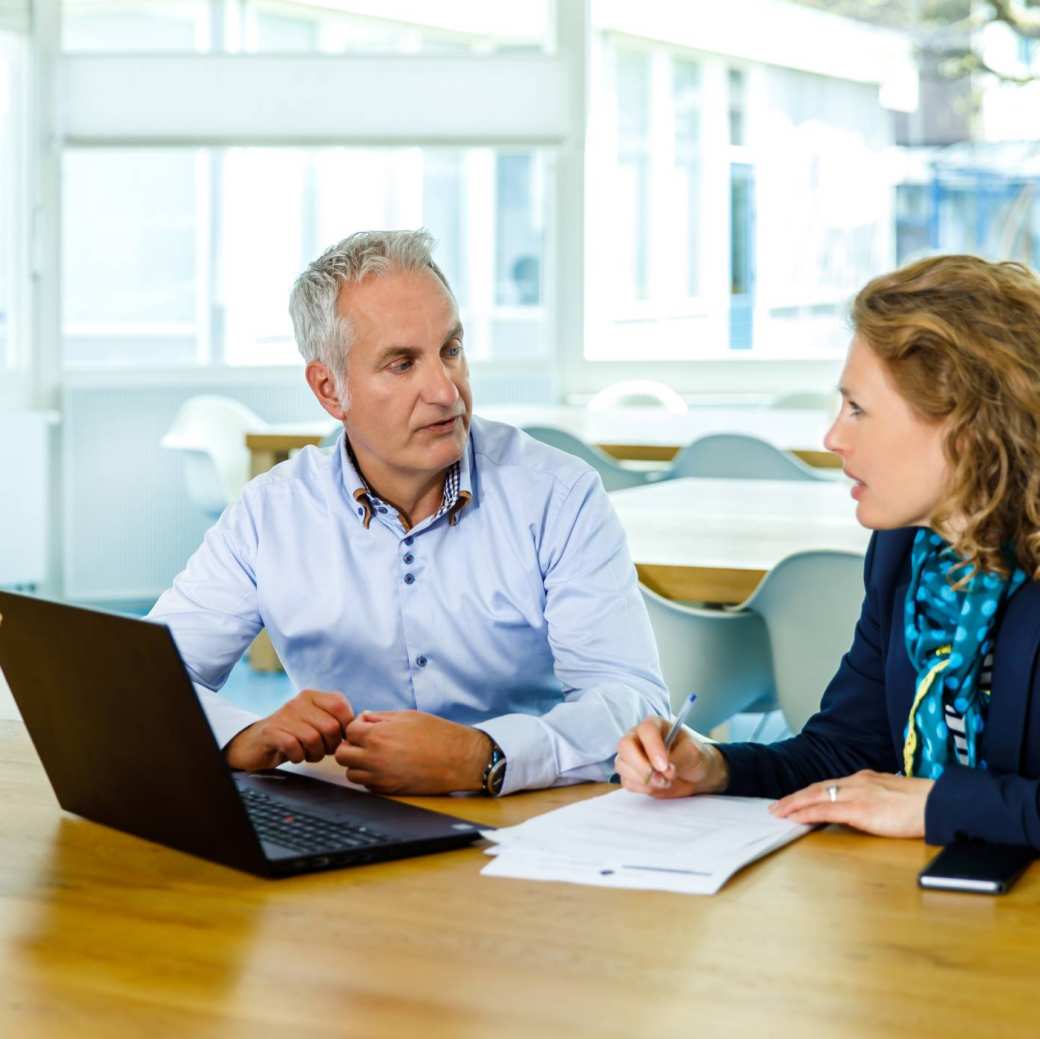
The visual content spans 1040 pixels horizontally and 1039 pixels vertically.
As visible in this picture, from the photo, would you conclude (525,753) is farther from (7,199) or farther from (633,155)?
(633,155)

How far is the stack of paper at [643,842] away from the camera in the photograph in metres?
1.35

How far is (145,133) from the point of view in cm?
661

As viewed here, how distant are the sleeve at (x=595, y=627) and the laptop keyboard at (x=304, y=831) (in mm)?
366

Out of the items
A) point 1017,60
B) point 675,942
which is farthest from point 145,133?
point 675,942

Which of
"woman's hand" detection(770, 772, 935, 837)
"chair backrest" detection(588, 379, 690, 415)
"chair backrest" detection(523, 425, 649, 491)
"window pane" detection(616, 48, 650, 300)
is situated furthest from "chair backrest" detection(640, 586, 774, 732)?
"window pane" detection(616, 48, 650, 300)

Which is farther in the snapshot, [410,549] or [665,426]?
[665,426]

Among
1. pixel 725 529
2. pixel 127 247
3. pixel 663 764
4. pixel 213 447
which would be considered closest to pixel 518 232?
pixel 127 247

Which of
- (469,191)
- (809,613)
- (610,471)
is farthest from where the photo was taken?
(469,191)

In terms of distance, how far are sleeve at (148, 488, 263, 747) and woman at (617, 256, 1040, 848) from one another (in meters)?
0.72

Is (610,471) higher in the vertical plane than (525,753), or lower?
higher

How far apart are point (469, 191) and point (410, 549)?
16.8 feet

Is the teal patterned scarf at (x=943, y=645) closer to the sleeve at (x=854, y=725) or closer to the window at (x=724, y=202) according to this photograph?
the sleeve at (x=854, y=725)

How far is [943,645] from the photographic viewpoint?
168cm

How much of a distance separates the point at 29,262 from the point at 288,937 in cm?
580
